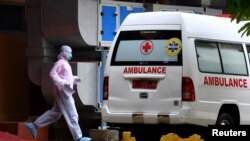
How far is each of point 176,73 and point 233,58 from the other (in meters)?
1.56

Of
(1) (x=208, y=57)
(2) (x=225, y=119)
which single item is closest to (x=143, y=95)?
(1) (x=208, y=57)

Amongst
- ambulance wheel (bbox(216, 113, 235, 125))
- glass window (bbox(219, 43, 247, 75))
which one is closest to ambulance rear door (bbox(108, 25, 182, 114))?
ambulance wheel (bbox(216, 113, 235, 125))

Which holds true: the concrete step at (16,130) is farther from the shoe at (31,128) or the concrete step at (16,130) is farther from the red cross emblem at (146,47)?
the red cross emblem at (146,47)

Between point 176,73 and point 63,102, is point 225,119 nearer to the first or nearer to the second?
point 176,73

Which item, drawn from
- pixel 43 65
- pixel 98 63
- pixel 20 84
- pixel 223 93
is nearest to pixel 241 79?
pixel 223 93

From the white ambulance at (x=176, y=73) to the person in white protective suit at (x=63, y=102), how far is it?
0.60 meters

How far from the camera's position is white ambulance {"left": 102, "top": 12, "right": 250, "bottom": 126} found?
Answer: 11.8 metres

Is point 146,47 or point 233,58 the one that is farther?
point 233,58

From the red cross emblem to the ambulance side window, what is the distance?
809 millimetres

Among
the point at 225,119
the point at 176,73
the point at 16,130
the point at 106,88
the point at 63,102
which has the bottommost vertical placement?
the point at 16,130

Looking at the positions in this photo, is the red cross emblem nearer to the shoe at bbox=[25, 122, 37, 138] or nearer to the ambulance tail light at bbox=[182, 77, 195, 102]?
the ambulance tail light at bbox=[182, 77, 195, 102]

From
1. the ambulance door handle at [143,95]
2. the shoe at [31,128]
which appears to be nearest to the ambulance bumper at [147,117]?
the ambulance door handle at [143,95]

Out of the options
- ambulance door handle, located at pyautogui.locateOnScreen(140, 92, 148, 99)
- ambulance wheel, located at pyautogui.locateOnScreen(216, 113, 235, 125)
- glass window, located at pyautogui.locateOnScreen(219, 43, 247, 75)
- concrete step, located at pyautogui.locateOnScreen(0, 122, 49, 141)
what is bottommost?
concrete step, located at pyautogui.locateOnScreen(0, 122, 49, 141)

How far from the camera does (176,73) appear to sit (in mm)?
11820
